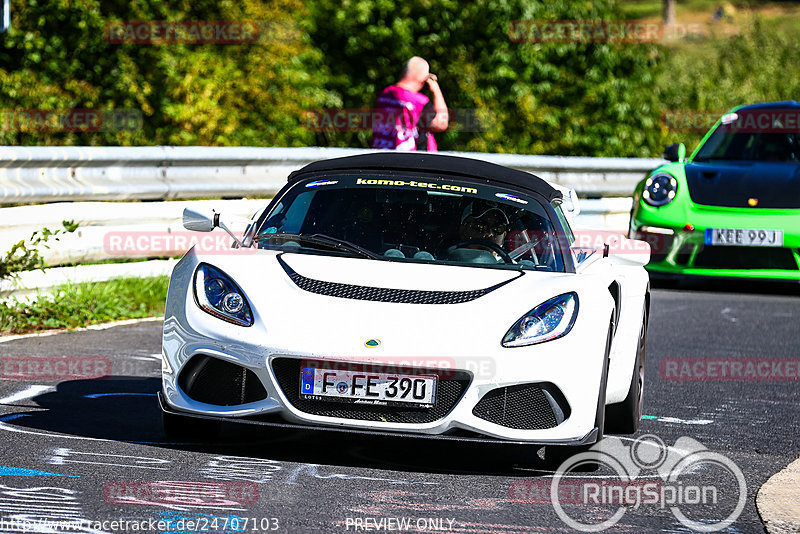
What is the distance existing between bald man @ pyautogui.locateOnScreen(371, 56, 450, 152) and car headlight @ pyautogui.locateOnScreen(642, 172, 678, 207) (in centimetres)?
185

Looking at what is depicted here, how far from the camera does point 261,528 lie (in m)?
4.23

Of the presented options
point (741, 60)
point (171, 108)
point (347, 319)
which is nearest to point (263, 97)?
point (171, 108)

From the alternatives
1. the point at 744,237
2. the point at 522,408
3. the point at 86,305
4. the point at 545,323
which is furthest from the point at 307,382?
the point at 744,237

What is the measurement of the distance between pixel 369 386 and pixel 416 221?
1148mm

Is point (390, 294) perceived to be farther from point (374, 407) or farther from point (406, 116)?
point (406, 116)

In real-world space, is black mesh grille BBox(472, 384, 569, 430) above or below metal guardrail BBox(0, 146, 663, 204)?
above

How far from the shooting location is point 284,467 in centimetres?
514

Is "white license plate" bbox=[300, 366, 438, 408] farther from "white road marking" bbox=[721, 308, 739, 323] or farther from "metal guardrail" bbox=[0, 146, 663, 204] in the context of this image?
"white road marking" bbox=[721, 308, 739, 323]

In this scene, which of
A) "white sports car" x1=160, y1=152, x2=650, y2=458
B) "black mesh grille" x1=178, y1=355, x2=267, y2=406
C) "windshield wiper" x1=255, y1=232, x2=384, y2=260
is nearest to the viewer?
"white sports car" x1=160, y1=152, x2=650, y2=458

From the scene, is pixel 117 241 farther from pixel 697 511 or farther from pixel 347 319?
pixel 697 511

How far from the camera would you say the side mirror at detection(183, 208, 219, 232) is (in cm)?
601

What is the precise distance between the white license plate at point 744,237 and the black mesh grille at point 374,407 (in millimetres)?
6340

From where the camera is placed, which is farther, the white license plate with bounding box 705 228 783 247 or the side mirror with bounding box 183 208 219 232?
the white license plate with bounding box 705 228 783 247

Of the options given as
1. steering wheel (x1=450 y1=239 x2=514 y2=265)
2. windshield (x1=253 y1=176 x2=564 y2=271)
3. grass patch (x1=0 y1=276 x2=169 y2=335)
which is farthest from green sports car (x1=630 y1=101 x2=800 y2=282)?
steering wheel (x1=450 y1=239 x2=514 y2=265)
